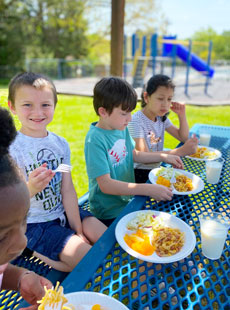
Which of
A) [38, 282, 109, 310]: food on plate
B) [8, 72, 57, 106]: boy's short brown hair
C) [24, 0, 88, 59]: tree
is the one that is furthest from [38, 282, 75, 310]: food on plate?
[24, 0, 88, 59]: tree

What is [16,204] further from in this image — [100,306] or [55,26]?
[55,26]

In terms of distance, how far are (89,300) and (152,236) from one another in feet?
1.51

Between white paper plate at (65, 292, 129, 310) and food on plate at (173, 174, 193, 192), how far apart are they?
0.92 meters

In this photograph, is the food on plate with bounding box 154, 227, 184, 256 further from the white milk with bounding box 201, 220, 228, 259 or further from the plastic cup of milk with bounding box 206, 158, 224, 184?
the plastic cup of milk with bounding box 206, 158, 224, 184

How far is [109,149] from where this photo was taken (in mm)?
1932

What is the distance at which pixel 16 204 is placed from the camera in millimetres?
732

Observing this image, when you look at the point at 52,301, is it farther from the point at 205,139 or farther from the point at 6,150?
the point at 205,139

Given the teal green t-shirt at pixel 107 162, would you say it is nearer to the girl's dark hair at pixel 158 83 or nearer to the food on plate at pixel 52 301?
the girl's dark hair at pixel 158 83

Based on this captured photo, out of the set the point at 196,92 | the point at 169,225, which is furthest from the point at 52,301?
the point at 196,92

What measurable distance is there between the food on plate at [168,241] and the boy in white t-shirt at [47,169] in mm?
478

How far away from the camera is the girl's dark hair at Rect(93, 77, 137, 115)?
1.85 metres

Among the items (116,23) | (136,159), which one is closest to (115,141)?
(136,159)

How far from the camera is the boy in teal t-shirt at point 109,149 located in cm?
174

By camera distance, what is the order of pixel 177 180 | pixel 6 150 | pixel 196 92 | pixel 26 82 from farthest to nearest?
1. pixel 196 92
2. pixel 177 180
3. pixel 26 82
4. pixel 6 150
